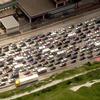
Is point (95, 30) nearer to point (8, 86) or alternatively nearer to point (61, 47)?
point (61, 47)

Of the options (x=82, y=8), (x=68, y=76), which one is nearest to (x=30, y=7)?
(x=82, y=8)

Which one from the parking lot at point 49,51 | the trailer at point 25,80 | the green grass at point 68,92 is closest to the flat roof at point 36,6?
the parking lot at point 49,51

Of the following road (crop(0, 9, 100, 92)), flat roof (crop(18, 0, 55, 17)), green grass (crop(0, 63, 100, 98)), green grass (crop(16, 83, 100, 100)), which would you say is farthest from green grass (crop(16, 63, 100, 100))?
flat roof (crop(18, 0, 55, 17))

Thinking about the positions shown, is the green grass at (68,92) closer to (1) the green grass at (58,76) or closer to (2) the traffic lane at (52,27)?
(1) the green grass at (58,76)

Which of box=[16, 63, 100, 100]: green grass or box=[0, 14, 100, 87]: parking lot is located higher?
box=[0, 14, 100, 87]: parking lot

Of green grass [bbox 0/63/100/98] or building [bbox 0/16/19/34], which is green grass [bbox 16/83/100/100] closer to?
green grass [bbox 0/63/100/98]

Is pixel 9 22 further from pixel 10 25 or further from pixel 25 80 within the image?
pixel 25 80

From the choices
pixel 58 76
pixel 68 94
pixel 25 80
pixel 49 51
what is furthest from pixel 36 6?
pixel 68 94
